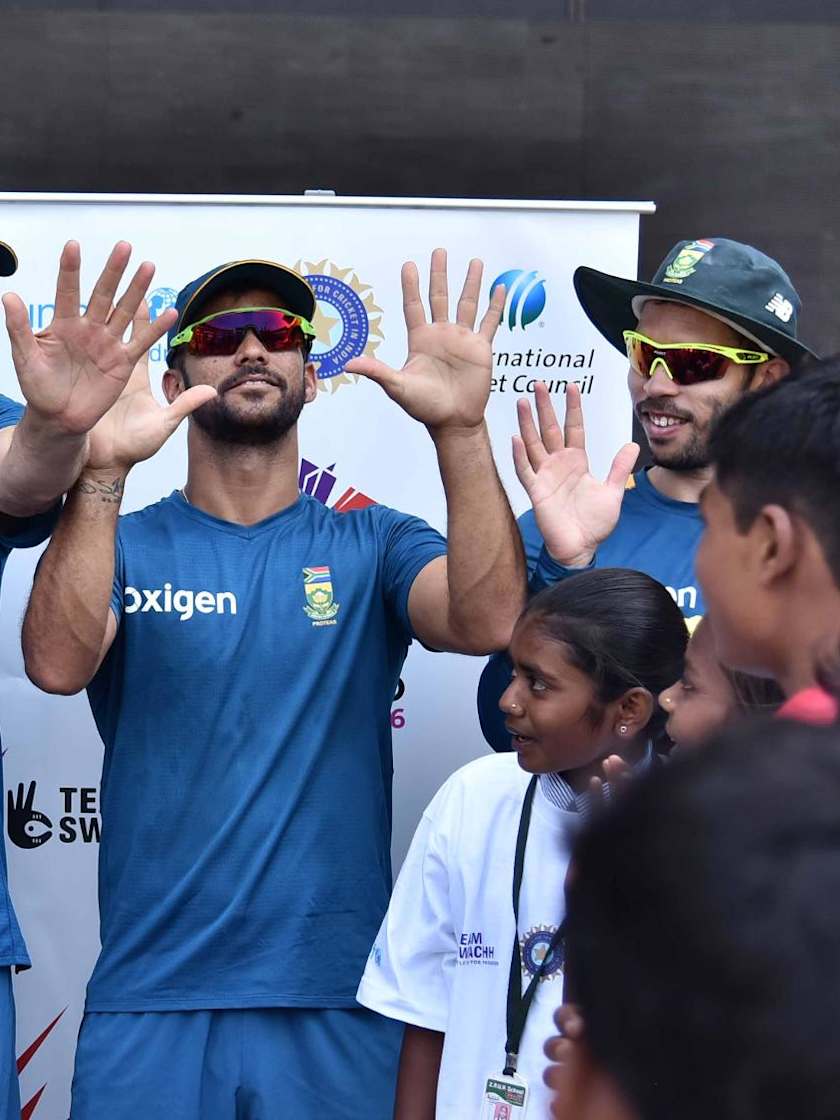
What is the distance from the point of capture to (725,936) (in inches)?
27.5

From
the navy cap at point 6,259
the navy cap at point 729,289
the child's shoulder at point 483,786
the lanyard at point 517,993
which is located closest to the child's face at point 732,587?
the lanyard at point 517,993

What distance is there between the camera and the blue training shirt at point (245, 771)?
2805 millimetres

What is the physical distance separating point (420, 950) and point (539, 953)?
0.29 m

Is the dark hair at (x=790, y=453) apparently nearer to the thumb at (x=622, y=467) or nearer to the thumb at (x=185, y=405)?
the thumb at (x=622, y=467)

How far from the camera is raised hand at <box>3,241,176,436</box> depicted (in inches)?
102

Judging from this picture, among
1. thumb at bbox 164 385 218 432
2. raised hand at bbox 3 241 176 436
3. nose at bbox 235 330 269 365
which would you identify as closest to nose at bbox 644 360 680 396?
nose at bbox 235 330 269 365

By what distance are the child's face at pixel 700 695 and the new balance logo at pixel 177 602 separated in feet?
3.61

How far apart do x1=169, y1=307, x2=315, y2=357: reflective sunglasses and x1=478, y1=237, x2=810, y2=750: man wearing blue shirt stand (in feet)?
1.79

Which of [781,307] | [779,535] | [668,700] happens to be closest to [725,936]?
[779,535]

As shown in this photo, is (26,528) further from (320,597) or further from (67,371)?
(320,597)

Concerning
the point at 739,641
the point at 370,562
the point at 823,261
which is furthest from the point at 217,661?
the point at 823,261

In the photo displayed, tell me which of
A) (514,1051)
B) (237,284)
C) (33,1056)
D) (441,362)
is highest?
(237,284)

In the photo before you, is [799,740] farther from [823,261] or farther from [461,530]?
[823,261]

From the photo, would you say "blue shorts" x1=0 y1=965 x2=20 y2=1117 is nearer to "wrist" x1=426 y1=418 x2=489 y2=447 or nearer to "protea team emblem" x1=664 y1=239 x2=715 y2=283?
"wrist" x1=426 y1=418 x2=489 y2=447
